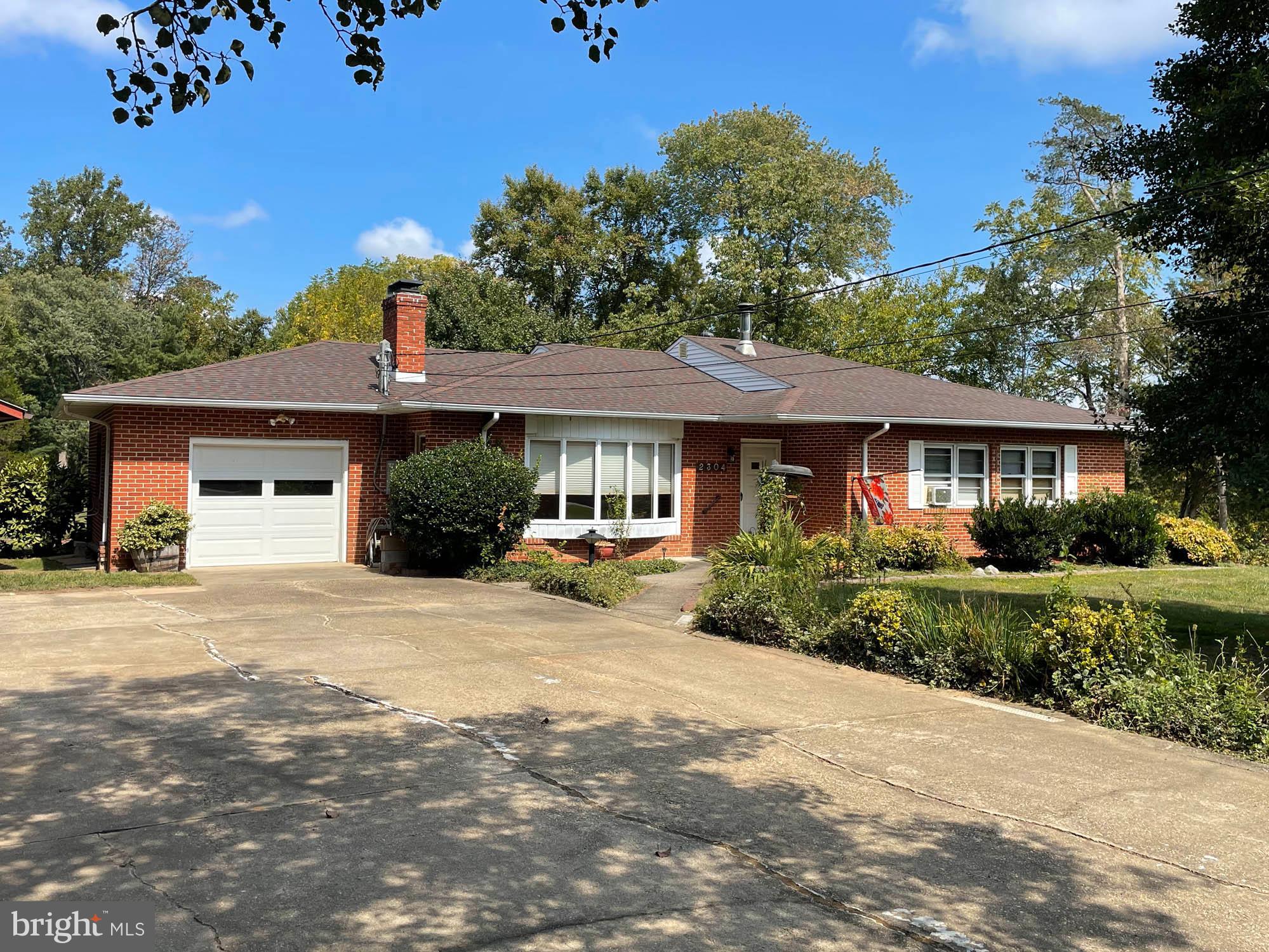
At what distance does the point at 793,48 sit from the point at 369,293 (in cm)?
3383

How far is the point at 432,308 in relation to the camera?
35250 mm

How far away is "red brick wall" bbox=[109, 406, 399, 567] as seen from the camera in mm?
16109

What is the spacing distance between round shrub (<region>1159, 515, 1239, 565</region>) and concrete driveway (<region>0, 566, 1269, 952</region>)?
47.8 feet

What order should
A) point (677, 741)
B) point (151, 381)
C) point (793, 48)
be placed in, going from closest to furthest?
point (677, 741) → point (793, 48) → point (151, 381)

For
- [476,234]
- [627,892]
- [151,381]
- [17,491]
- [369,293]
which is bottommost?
[627,892]

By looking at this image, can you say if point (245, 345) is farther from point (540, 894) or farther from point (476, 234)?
point (540, 894)

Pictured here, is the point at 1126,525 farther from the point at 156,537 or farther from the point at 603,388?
the point at 156,537

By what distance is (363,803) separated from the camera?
5.19 metres

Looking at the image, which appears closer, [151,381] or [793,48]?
[793,48]

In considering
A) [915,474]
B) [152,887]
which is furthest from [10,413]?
[915,474]

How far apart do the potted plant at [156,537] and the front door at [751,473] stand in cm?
1061

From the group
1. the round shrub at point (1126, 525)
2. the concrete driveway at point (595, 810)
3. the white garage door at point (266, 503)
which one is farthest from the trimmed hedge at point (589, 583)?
the round shrub at point (1126, 525)

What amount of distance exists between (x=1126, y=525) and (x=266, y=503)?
16.4 metres

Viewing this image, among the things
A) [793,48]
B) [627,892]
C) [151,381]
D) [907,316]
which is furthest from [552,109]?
[907,316]
